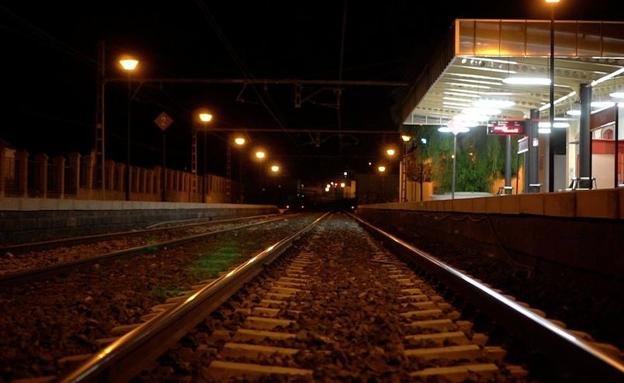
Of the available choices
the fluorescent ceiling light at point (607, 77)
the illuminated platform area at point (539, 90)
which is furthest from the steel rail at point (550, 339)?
the fluorescent ceiling light at point (607, 77)

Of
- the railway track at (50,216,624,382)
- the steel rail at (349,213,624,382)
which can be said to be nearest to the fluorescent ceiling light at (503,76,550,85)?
the railway track at (50,216,624,382)

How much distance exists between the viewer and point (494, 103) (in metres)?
25.8

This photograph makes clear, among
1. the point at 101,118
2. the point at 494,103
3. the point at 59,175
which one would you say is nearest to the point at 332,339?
the point at 59,175

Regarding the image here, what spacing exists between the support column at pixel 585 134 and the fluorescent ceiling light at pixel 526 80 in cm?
133

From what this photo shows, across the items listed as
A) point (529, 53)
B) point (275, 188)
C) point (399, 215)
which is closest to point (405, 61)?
point (399, 215)

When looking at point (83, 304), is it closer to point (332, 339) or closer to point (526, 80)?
point (332, 339)

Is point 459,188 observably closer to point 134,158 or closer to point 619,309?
point 619,309

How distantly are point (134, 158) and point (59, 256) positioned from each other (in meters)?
51.9

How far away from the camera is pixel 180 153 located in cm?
6681

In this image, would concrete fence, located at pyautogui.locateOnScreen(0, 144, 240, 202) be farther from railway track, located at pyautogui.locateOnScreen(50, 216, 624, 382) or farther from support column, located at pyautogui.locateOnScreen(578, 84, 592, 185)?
support column, located at pyautogui.locateOnScreen(578, 84, 592, 185)

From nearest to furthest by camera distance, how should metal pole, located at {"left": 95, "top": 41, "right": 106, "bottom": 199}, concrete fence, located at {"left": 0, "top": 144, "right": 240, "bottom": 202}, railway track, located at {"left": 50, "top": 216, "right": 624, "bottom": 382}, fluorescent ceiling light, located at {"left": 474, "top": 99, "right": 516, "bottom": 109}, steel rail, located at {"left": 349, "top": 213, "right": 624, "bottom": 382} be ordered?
1. steel rail, located at {"left": 349, "top": 213, "right": 624, "bottom": 382}
2. railway track, located at {"left": 50, "top": 216, "right": 624, "bottom": 382}
3. concrete fence, located at {"left": 0, "top": 144, "right": 240, "bottom": 202}
4. metal pole, located at {"left": 95, "top": 41, "right": 106, "bottom": 199}
5. fluorescent ceiling light, located at {"left": 474, "top": 99, "right": 516, "bottom": 109}

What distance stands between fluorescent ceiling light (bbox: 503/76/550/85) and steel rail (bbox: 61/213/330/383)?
16644mm

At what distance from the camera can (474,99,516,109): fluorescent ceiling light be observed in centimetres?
2534

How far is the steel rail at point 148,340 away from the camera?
132 inches
